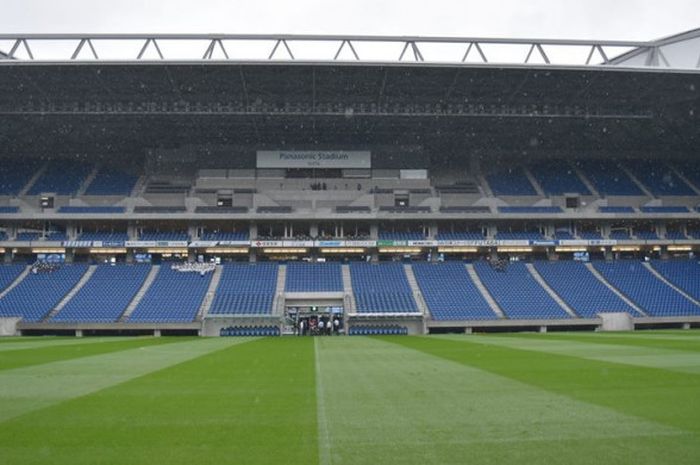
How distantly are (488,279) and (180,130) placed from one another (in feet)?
90.7

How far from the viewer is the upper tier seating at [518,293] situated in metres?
41.1

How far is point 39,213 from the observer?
4628cm

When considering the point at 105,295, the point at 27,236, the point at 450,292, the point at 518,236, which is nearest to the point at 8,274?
the point at 27,236

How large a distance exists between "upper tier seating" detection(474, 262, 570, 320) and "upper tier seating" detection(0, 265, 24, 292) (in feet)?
120

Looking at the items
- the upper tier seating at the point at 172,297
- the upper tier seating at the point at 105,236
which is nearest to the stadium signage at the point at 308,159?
the upper tier seating at the point at 172,297

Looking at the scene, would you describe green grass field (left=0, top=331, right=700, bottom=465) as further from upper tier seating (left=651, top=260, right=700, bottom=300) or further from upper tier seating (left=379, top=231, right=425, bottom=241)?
upper tier seating (left=651, top=260, right=700, bottom=300)

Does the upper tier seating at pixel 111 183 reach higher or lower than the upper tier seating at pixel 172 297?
higher

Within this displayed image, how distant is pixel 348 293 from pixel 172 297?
13.0 meters

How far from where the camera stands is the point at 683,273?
4703cm

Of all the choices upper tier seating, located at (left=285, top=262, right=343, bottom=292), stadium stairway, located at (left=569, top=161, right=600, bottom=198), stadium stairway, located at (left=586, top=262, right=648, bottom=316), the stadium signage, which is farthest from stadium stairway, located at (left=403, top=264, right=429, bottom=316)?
stadium stairway, located at (left=569, top=161, right=600, bottom=198)

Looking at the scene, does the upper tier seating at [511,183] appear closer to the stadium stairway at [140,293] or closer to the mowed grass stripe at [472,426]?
the stadium stairway at [140,293]

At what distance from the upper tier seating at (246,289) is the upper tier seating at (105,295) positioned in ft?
21.1

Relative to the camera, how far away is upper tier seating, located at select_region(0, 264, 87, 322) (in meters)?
39.8

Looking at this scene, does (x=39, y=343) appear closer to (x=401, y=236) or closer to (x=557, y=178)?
(x=401, y=236)
